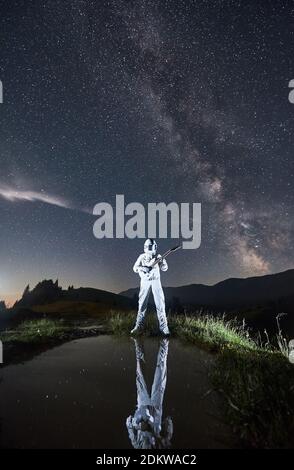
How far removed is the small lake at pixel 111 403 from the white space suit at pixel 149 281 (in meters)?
3.39

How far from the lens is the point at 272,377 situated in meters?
4.14

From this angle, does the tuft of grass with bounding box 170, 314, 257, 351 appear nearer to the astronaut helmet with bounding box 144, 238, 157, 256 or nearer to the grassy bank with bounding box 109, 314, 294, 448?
the grassy bank with bounding box 109, 314, 294, 448

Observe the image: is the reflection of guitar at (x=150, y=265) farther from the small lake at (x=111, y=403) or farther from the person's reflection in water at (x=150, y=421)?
the person's reflection in water at (x=150, y=421)

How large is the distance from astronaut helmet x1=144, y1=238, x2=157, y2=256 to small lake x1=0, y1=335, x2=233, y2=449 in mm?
4469

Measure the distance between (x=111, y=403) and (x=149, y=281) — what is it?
6833mm

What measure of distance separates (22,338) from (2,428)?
18.8 ft

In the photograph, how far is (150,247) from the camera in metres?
11.2

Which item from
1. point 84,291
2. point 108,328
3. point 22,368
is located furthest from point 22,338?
point 84,291

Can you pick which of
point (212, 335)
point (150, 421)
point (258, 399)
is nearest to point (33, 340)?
point (212, 335)

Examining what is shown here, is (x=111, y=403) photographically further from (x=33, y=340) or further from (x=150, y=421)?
(x=33, y=340)

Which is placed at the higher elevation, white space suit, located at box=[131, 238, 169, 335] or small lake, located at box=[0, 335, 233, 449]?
white space suit, located at box=[131, 238, 169, 335]

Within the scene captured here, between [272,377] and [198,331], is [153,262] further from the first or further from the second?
[272,377]

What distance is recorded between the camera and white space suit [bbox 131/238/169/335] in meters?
10.6

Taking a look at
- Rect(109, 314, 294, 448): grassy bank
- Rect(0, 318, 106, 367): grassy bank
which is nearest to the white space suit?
Rect(0, 318, 106, 367): grassy bank
